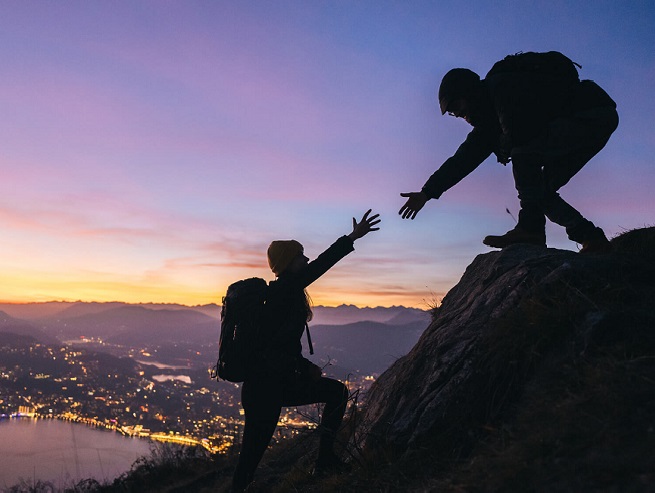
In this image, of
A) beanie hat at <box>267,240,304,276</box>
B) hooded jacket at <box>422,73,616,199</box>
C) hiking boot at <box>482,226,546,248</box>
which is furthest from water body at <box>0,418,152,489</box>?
hooded jacket at <box>422,73,616,199</box>

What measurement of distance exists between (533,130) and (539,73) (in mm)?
607

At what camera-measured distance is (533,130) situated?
15.5 feet

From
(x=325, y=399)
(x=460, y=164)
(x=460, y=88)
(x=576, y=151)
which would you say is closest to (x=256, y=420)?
(x=325, y=399)

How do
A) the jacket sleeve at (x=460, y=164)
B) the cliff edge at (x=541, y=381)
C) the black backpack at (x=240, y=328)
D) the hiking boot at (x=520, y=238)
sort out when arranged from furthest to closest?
1. the jacket sleeve at (x=460, y=164)
2. the hiking boot at (x=520, y=238)
3. the black backpack at (x=240, y=328)
4. the cliff edge at (x=541, y=381)

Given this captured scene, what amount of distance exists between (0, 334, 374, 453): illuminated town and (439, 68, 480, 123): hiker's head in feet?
184

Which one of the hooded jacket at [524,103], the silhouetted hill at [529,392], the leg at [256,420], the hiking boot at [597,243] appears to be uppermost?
the hooded jacket at [524,103]

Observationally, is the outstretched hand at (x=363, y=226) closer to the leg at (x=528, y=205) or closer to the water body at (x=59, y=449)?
the leg at (x=528, y=205)

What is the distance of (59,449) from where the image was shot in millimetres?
58938

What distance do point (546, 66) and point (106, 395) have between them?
360ft

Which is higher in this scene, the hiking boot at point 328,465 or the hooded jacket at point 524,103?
the hooded jacket at point 524,103

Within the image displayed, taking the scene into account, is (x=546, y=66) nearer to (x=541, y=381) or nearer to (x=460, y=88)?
(x=460, y=88)

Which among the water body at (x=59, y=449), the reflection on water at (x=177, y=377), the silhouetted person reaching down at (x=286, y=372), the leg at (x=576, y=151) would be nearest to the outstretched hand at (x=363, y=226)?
the silhouetted person reaching down at (x=286, y=372)

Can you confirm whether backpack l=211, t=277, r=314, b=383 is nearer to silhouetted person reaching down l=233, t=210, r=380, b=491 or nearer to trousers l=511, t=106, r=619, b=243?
silhouetted person reaching down l=233, t=210, r=380, b=491

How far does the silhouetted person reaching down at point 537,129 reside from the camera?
466 cm
